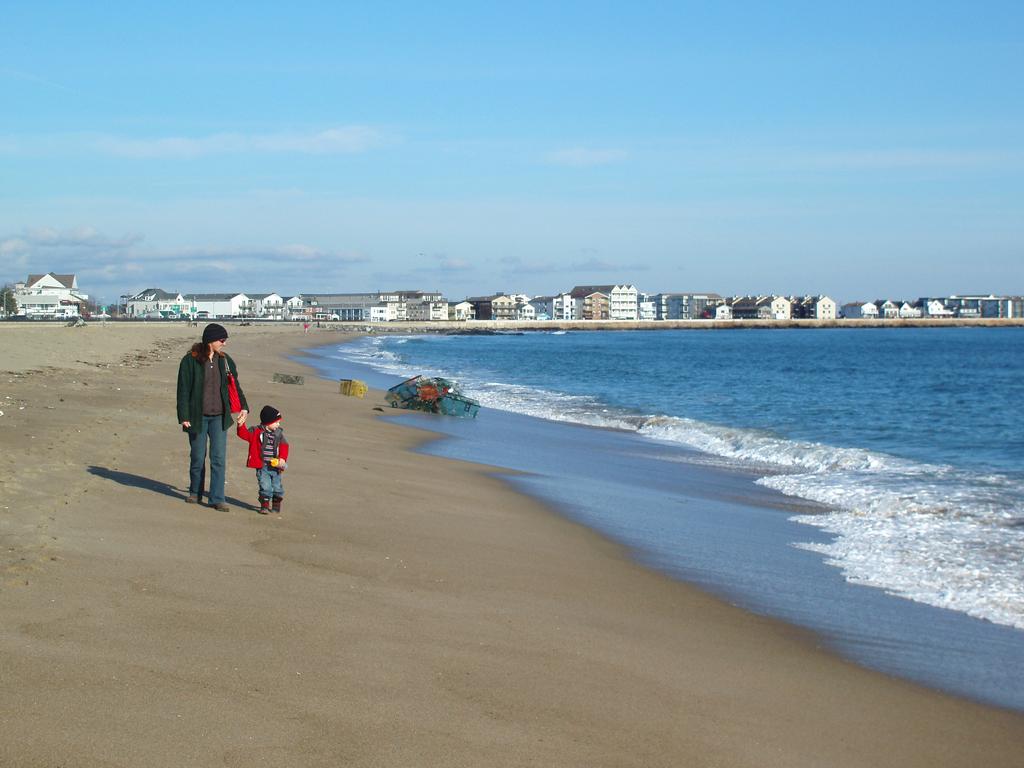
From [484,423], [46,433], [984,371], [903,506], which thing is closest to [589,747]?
[903,506]

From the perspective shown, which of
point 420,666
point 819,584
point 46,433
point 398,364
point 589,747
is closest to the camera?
point 589,747

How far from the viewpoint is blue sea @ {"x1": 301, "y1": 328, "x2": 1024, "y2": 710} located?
24.5ft

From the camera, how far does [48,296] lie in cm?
15950

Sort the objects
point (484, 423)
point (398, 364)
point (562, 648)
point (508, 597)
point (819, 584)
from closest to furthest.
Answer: point (562, 648) < point (508, 597) < point (819, 584) < point (484, 423) < point (398, 364)

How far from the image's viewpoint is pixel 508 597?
7309 mm

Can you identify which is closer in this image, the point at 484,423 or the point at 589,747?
the point at 589,747

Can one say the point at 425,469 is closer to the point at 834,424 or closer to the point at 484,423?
the point at 484,423

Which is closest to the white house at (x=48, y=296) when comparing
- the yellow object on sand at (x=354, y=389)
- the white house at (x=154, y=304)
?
the white house at (x=154, y=304)

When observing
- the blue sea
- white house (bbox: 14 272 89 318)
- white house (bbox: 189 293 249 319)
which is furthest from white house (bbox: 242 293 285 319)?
the blue sea

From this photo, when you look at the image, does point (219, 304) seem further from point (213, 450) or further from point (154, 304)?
point (213, 450)

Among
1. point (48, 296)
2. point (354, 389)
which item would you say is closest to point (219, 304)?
point (48, 296)

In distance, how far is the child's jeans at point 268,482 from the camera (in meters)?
9.23

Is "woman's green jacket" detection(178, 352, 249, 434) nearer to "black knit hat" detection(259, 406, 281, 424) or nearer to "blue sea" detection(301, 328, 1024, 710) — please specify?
"black knit hat" detection(259, 406, 281, 424)

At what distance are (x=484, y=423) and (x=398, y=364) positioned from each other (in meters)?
30.3
